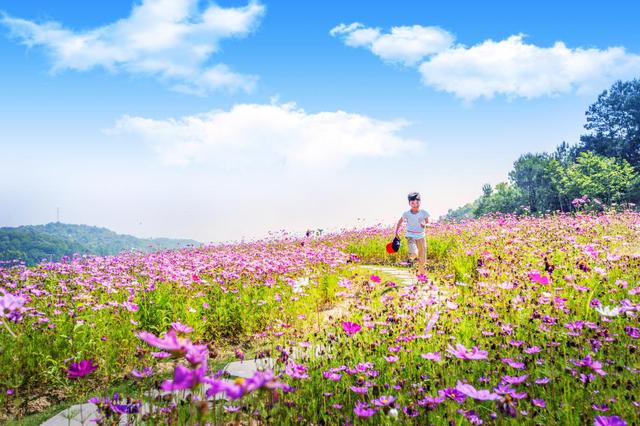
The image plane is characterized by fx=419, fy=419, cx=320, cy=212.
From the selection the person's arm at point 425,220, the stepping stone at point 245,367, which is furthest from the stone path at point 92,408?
the person's arm at point 425,220

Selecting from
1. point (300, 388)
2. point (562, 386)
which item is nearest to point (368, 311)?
point (300, 388)

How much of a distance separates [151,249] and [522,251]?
9484 mm

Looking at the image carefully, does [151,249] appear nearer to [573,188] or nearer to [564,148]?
[573,188]

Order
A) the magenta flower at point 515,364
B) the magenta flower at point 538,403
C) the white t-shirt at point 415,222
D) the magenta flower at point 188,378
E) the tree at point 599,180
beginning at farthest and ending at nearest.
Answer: the tree at point 599,180 → the white t-shirt at point 415,222 → the magenta flower at point 515,364 → the magenta flower at point 538,403 → the magenta flower at point 188,378

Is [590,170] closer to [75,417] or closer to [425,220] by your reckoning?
[425,220]

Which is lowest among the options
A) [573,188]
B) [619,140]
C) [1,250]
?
[1,250]

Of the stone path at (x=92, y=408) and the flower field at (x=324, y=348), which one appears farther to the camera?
the stone path at (x=92, y=408)

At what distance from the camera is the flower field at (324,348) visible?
7.02 feet

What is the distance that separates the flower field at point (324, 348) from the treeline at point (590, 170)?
26679 millimetres

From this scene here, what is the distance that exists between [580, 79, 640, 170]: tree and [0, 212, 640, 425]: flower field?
36.3 metres

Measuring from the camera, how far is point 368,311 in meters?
4.80

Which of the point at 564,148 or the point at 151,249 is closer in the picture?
the point at 151,249

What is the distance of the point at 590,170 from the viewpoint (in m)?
29.6

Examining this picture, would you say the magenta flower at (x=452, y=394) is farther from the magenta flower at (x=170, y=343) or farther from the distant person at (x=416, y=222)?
the distant person at (x=416, y=222)
